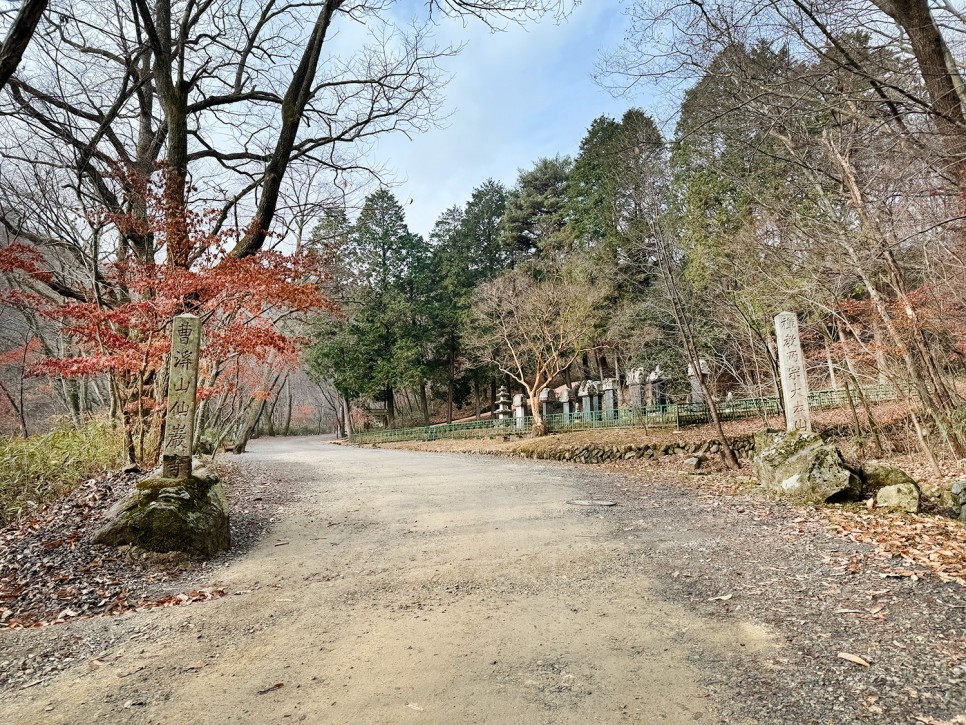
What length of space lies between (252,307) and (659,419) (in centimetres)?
1134

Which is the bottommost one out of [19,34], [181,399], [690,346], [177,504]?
[177,504]

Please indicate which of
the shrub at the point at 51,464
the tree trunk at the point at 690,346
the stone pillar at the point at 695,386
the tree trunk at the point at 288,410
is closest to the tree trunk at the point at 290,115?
the shrub at the point at 51,464

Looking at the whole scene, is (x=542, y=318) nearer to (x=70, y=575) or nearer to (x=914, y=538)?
(x=914, y=538)

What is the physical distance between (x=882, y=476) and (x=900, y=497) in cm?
71

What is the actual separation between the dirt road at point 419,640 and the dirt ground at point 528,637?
14 millimetres

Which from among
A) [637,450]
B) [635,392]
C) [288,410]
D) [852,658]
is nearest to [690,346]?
[637,450]

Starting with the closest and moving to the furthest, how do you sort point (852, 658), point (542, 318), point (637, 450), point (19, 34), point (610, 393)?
point (852, 658)
point (19, 34)
point (637, 450)
point (610, 393)
point (542, 318)

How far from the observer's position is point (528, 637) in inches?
117

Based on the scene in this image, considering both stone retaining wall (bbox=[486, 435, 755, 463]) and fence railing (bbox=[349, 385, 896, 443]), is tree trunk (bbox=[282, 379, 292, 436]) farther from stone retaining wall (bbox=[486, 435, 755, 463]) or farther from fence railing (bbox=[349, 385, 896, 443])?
stone retaining wall (bbox=[486, 435, 755, 463])

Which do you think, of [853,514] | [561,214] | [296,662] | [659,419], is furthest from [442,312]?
[296,662]

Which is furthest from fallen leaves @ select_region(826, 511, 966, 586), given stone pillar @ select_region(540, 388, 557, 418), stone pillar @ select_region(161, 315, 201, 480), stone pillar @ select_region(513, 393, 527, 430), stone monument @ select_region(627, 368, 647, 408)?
stone pillar @ select_region(540, 388, 557, 418)

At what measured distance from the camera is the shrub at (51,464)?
564 cm

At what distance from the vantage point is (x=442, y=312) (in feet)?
84.4

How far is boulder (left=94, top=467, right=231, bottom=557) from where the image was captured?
4422mm
